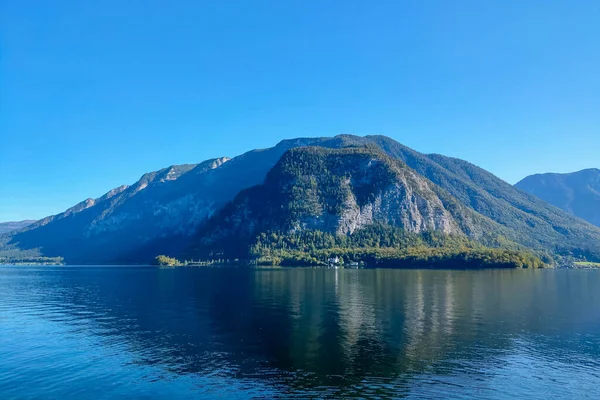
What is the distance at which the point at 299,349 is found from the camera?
184 ft

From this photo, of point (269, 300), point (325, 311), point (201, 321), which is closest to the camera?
point (201, 321)

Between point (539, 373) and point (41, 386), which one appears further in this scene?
point (539, 373)

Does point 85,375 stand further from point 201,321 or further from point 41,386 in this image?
point 201,321

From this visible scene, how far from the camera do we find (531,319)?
8000 cm

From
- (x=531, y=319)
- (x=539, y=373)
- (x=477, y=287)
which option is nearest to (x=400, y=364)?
(x=539, y=373)

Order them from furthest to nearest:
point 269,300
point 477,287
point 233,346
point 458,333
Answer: point 477,287 < point 269,300 < point 458,333 < point 233,346

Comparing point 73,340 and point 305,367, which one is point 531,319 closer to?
point 305,367

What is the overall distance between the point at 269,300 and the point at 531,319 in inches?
2029

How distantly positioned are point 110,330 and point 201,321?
1373cm

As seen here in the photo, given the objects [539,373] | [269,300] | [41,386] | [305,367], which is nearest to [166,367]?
[41,386]

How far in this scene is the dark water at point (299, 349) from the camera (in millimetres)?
42688

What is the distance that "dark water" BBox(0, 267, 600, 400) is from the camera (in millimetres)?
42688

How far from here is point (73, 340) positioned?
61.5m

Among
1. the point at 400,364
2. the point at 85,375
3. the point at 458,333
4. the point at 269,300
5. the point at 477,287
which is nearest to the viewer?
the point at 85,375
